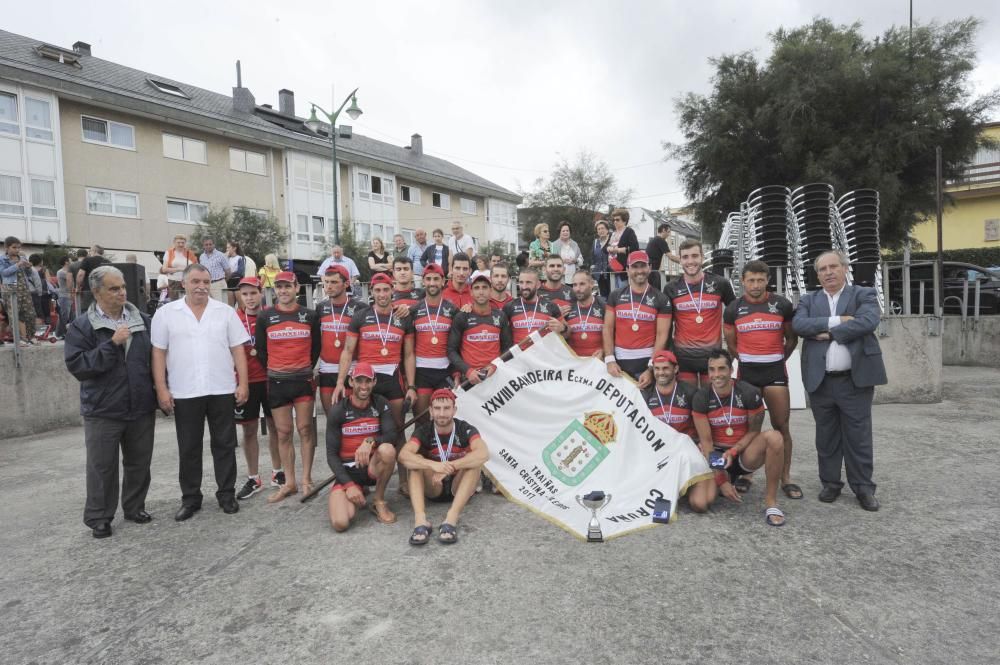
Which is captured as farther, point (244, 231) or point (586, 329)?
point (244, 231)

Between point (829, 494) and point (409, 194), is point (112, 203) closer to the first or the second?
point (409, 194)

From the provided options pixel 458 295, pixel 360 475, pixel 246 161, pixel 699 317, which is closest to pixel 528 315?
pixel 458 295

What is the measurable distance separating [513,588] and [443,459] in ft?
5.23

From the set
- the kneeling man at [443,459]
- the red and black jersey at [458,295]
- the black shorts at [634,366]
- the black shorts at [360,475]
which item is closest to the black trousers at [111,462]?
the black shorts at [360,475]

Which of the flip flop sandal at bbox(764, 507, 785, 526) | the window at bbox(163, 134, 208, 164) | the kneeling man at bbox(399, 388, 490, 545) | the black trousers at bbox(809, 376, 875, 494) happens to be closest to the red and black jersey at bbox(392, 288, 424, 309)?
the kneeling man at bbox(399, 388, 490, 545)

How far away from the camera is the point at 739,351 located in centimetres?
Result: 547

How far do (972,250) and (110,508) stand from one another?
3223 centimetres

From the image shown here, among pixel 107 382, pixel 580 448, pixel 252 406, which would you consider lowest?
pixel 580 448

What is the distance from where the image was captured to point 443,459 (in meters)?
5.20

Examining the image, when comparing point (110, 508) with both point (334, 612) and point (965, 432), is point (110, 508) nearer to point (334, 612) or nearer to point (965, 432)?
point (334, 612)

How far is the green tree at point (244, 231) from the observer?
24.5 metres

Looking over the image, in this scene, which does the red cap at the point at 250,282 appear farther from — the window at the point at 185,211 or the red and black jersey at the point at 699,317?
the window at the point at 185,211

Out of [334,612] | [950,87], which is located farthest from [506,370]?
[950,87]

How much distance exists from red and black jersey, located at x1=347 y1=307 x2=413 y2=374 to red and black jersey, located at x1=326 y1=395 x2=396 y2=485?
1.66 feet
